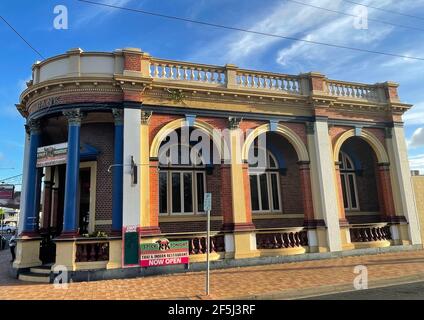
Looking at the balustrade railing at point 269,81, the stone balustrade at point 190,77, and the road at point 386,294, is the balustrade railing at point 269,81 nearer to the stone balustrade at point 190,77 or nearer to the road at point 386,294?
the stone balustrade at point 190,77

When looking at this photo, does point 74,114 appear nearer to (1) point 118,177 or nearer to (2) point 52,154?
(2) point 52,154

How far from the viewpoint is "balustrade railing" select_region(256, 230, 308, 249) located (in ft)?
42.5

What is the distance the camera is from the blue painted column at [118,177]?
1116cm

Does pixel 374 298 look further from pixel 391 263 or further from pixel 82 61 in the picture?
pixel 82 61

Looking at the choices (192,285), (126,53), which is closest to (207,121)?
(126,53)

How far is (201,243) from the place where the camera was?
12.1 metres

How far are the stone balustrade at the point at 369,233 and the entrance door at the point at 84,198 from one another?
11.1 m

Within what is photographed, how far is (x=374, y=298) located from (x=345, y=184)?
10263 millimetres

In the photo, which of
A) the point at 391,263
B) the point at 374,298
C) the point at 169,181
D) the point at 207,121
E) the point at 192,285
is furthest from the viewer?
the point at 169,181

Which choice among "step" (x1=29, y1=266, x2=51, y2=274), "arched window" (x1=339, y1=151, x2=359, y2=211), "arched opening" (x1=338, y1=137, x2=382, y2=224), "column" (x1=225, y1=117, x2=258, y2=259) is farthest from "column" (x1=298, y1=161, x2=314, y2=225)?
"step" (x1=29, y1=266, x2=51, y2=274)

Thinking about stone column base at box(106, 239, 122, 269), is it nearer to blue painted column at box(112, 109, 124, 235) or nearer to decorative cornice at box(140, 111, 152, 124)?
blue painted column at box(112, 109, 124, 235)

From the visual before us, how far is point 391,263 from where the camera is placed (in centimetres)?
1178

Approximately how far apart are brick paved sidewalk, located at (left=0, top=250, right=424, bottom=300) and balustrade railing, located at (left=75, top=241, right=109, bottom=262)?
90 centimetres
